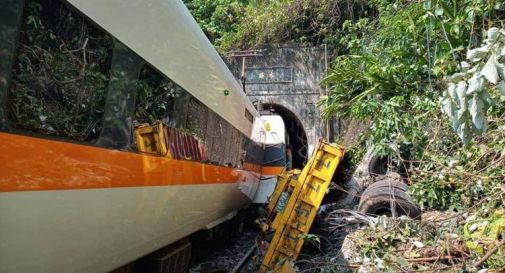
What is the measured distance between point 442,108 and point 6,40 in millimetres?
1971

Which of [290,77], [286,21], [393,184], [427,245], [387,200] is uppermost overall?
[286,21]

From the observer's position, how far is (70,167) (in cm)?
252

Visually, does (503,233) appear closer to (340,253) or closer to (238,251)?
(340,253)

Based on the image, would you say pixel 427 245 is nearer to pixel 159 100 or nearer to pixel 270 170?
pixel 159 100

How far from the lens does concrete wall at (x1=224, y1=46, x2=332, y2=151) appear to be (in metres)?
15.3

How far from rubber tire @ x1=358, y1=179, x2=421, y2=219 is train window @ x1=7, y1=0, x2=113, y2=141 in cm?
513

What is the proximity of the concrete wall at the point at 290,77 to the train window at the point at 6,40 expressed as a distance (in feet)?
44.0

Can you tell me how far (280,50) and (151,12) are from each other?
12250 mm

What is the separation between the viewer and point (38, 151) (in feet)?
7.41

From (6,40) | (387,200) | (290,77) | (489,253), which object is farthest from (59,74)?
(290,77)

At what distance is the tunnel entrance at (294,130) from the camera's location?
1584 centimetres

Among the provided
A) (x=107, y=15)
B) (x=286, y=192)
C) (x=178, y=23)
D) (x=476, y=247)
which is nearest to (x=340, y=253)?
(x=286, y=192)

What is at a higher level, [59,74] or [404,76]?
[404,76]

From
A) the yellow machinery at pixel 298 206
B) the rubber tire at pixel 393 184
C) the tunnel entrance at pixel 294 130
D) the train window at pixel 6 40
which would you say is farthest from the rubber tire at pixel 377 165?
the train window at pixel 6 40
